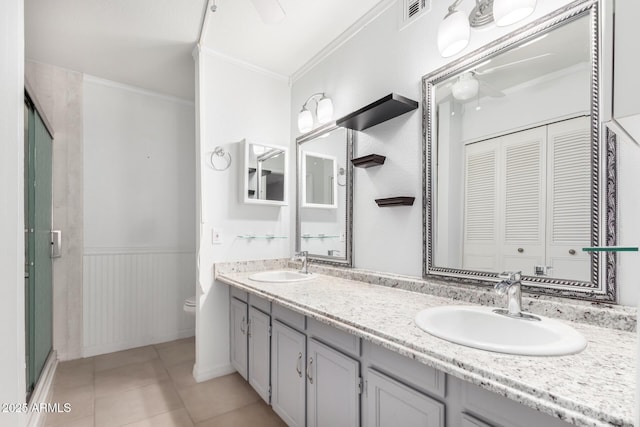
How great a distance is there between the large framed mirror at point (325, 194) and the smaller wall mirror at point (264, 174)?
148mm

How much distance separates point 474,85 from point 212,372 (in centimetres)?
257

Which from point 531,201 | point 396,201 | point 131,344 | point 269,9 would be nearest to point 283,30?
point 269,9

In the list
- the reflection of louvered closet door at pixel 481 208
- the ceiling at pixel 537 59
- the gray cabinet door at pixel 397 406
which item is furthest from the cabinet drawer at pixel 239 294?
the ceiling at pixel 537 59

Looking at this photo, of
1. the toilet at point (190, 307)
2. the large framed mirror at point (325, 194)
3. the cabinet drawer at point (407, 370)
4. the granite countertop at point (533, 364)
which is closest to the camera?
the granite countertop at point (533, 364)

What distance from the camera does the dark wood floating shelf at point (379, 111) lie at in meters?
1.63

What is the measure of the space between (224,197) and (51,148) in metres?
1.55

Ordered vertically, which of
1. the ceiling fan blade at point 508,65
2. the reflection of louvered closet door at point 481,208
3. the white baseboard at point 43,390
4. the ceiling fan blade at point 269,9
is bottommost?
the white baseboard at point 43,390

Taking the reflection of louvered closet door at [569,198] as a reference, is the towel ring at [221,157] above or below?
above

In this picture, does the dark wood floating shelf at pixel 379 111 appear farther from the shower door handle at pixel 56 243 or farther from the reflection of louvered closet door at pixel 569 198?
the shower door handle at pixel 56 243

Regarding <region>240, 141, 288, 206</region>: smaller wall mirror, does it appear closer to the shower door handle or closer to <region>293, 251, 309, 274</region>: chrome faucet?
<region>293, 251, 309, 274</region>: chrome faucet

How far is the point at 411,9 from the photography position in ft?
5.71

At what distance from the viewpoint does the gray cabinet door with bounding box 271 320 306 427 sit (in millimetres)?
1579

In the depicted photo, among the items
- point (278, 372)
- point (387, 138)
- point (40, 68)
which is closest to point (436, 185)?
point (387, 138)

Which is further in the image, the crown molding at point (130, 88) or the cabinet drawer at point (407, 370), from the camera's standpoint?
the crown molding at point (130, 88)
